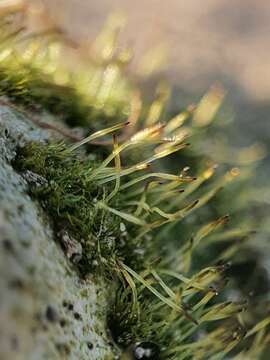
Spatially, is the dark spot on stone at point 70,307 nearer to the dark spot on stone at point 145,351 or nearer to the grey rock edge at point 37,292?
the grey rock edge at point 37,292

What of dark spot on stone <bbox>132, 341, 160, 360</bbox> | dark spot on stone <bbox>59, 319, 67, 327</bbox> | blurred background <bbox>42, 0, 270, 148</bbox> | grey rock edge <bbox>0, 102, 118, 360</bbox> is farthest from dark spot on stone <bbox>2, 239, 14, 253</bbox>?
blurred background <bbox>42, 0, 270, 148</bbox>

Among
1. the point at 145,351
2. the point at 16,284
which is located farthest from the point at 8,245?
the point at 145,351

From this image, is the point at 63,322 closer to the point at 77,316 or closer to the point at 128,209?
the point at 77,316

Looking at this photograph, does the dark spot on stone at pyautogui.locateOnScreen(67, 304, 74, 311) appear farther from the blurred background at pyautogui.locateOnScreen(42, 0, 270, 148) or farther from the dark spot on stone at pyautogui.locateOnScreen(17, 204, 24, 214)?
the blurred background at pyautogui.locateOnScreen(42, 0, 270, 148)

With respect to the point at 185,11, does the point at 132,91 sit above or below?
above

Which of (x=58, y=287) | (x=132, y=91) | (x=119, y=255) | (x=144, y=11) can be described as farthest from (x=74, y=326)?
(x=144, y=11)

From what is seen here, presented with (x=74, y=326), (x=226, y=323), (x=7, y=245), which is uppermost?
(x=7, y=245)

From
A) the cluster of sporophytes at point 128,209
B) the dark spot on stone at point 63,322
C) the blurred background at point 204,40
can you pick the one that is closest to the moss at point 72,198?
the cluster of sporophytes at point 128,209

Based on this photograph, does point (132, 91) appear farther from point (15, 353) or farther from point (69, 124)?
point (15, 353)
